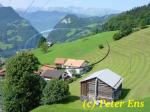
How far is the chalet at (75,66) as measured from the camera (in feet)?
245

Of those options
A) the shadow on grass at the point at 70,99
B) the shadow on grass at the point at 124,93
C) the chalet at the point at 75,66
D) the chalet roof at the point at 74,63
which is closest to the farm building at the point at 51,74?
the chalet at the point at 75,66

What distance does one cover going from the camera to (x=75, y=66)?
80438 mm

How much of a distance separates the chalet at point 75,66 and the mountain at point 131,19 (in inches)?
1686

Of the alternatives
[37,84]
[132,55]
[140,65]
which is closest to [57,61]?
[132,55]

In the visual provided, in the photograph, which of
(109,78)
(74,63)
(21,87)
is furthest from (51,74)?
(109,78)

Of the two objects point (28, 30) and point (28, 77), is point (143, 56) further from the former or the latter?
point (28, 30)

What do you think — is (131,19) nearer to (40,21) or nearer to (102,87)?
(40,21)

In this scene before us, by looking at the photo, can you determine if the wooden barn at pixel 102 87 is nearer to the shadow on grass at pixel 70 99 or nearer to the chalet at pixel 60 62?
the shadow on grass at pixel 70 99

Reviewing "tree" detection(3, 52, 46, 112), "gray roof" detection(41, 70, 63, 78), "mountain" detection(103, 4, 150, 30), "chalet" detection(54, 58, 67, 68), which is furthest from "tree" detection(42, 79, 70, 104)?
"mountain" detection(103, 4, 150, 30)

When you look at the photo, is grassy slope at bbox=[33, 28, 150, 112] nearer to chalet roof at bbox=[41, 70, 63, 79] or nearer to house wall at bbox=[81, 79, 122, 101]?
house wall at bbox=[81, 79, 122, 101]

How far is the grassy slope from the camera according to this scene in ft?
141

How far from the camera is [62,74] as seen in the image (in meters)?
75.8

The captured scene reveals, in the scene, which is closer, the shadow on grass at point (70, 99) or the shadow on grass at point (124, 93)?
the shadow on grass at point (124, 93)

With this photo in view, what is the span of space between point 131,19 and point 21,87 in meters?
105
